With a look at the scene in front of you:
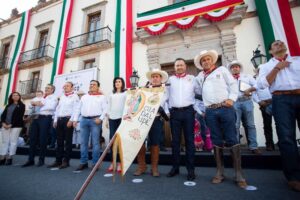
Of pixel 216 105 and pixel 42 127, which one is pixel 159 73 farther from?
pixel 42 127

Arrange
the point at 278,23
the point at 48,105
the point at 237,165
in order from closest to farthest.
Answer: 1. the point at 237,165
2. the point at 48,105
3. the point at 278,23

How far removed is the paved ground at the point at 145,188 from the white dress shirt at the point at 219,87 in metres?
1.04

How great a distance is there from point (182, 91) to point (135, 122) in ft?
3.05

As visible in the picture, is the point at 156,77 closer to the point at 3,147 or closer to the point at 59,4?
the point at 3,147

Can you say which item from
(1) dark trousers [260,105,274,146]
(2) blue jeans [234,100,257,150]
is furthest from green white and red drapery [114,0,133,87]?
(1) dark trousers [260,105,274,146]

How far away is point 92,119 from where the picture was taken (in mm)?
3416

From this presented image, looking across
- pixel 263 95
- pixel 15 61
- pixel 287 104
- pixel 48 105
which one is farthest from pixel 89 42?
pixel 287 104

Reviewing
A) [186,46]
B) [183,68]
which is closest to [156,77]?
[183,68]

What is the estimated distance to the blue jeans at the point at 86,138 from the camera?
3291 mm

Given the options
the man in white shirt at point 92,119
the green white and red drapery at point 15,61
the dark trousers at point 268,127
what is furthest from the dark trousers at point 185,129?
the green white and red drapery at point 15,61

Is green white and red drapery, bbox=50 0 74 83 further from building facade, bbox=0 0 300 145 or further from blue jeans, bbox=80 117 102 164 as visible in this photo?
blue jeans, bbox=80 117 102 164

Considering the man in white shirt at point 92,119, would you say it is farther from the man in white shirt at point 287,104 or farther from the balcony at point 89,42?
the balcony at point 89,42

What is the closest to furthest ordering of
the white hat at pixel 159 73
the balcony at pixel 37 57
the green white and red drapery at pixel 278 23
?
the white hat at pixel 159 73
the green white and red drapery at pixel 278 23
the balcony at pixel 37 57

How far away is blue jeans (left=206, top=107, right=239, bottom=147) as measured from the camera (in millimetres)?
2219
